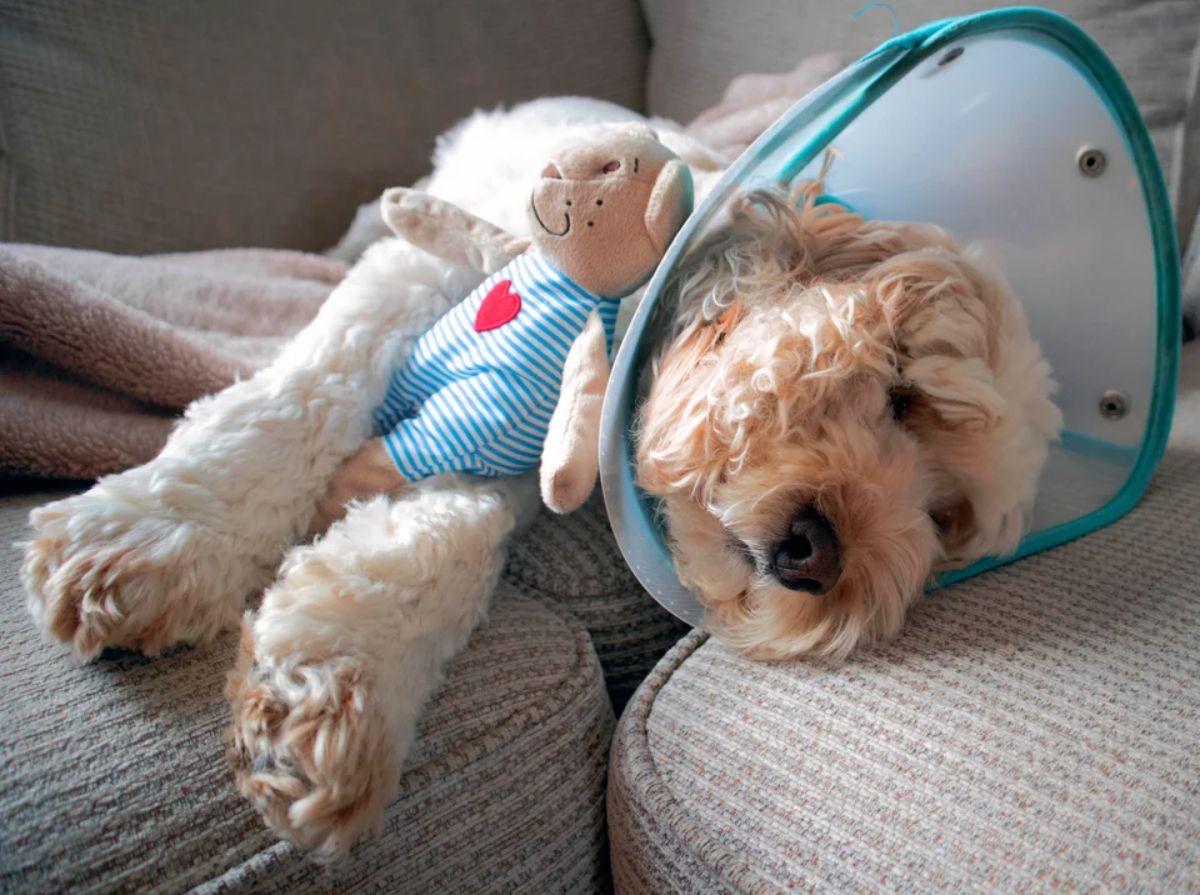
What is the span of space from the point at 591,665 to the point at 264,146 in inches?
64.4

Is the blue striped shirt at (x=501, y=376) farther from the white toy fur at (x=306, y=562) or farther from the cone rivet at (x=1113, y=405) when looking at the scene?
the cone rivet at (x=1113, y=405)

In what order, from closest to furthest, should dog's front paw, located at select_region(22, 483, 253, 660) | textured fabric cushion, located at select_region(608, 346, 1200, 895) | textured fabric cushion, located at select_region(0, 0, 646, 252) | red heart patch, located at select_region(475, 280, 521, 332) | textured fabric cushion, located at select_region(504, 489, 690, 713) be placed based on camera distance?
textured fabric cushion, located at select_region(608, 346, 1200, 895), dog's front paw, located at select_region(22, 483, 253, 660), red heart patch, located at select_region(475, 280, 521, 332), textured fabric cushion, located at select_region(504, 489, 690, 713), textured fabric cushion, located at select_region(0, 0, 646, 252)

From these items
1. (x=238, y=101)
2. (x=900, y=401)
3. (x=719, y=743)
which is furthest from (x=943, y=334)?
(x=238, y=101)

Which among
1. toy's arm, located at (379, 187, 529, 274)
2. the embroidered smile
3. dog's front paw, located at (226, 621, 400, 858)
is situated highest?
the embroidered smile

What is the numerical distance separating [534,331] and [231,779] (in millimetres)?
622

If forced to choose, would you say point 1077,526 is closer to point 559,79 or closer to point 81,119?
point 559,79

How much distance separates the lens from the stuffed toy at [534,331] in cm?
102

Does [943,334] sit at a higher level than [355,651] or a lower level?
higher

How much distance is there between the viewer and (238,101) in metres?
2.07

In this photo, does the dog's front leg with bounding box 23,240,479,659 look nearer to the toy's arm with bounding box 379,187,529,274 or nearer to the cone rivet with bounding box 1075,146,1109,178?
the toy's arm with bounding box 379,187,529,274

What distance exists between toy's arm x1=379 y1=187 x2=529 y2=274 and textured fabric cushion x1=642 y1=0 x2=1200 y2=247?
3.82 feet

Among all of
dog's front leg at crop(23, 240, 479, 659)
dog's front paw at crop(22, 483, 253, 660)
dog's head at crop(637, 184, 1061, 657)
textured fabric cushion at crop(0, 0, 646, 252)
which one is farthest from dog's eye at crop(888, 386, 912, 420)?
textured fabric cushion at crop(0, 0, 646, 252)

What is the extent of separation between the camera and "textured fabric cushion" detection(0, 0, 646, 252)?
1900mm

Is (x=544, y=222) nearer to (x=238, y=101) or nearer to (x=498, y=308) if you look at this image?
(x=498, y=308)
